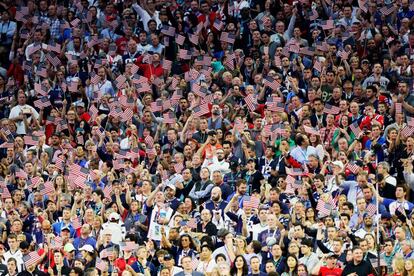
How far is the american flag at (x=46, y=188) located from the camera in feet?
86.5

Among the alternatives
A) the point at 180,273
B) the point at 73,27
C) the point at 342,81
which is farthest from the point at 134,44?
the point at 180,273

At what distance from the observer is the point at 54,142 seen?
28016 millimetres

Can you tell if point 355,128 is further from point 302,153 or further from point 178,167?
point 178,167

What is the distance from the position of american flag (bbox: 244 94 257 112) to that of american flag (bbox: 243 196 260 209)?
3.36 meters

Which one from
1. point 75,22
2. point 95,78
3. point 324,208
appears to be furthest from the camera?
point 75,22

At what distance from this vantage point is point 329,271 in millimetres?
21656

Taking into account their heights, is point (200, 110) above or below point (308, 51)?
below

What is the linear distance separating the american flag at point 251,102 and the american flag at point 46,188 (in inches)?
125

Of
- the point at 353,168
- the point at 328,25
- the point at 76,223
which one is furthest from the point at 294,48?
the point at 76,223

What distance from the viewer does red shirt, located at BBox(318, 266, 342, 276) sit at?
21578mm

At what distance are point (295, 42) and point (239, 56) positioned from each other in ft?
3.04

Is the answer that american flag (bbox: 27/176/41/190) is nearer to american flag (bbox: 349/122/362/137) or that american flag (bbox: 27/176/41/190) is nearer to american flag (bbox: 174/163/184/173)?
american flag (bbox: 174/163/184/173)

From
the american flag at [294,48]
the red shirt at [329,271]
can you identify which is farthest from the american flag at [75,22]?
the red shirt at [329,271]

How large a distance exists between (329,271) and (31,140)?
7823 mm
